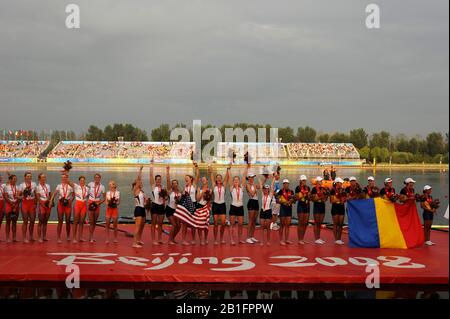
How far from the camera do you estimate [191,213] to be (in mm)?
10023

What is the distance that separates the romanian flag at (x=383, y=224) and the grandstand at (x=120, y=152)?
71541 millimetres

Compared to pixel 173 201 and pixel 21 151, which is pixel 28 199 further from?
pixel 21 151

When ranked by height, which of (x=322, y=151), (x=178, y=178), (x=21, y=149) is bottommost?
(x=178, y=178)

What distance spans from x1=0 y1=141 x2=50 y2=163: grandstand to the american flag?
8402cm

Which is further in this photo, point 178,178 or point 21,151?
point 21,151

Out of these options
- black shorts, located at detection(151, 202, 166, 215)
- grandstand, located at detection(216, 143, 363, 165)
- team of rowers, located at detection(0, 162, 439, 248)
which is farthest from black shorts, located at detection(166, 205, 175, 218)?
grandstand, located at detection(216, 143, 363, 165)

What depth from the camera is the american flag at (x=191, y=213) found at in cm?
992

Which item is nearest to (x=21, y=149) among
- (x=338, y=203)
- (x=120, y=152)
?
(x=120, y=152)

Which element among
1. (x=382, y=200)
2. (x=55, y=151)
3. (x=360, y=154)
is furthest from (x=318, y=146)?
(x=382, y=200)

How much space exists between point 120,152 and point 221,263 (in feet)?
277

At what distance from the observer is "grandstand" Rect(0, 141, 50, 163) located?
84.8 metres

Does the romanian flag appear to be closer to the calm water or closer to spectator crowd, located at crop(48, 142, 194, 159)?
the calm water

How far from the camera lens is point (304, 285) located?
7.48 m
